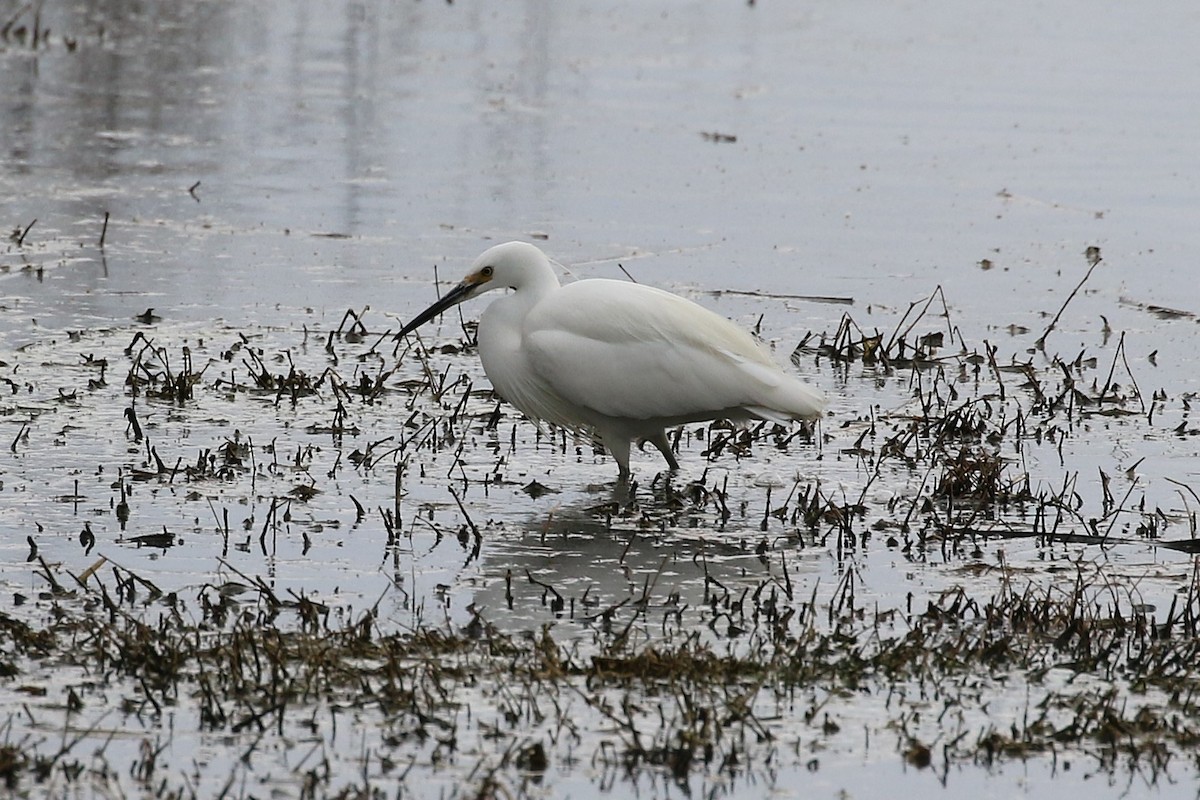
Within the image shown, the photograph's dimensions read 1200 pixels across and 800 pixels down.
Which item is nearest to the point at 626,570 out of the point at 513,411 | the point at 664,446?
the point at 664,446

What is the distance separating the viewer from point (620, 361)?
664 centimetres

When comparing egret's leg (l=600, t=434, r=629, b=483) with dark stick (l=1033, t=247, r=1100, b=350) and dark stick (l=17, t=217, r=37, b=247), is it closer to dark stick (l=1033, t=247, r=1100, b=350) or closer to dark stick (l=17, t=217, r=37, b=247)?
dark stick (l=1033, t=247, r=1100, b=350)

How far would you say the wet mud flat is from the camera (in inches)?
171

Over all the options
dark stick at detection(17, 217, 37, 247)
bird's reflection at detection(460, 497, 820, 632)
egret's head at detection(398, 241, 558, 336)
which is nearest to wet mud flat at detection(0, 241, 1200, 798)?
bird's reflection at detection(460, 497, 820, 632)

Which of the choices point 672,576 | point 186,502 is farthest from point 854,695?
point 186,502

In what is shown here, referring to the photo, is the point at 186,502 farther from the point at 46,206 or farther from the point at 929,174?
the point at 929,174

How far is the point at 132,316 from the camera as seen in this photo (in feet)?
28.9

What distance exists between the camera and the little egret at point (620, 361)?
6.63m

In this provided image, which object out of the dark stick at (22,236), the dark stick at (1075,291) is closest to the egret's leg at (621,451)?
the dark stick at (1075,291)

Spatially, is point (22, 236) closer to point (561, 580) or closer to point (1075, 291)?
point (561, 580)

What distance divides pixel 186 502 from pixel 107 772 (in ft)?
7.19

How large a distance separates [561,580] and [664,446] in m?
1.33

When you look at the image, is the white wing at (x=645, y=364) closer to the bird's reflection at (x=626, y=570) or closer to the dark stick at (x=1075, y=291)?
the bird's reflection at (x=626, y=570)

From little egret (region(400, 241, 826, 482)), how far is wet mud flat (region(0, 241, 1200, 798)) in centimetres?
28
